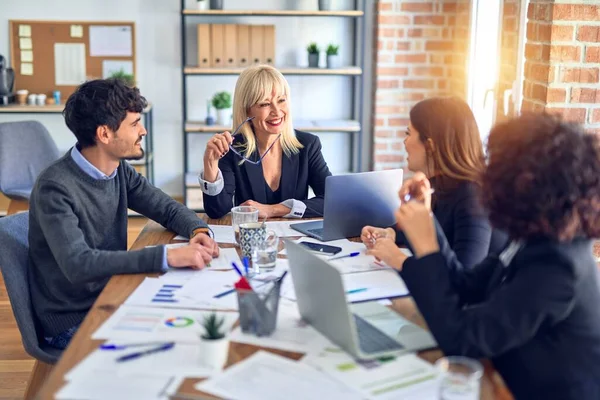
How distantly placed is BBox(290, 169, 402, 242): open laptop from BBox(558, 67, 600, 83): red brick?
934 mm

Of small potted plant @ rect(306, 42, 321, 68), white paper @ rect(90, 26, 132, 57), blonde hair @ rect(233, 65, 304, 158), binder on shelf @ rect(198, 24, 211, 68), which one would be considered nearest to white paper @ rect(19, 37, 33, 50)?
white paper @ rect(90, 26, 132, 57)

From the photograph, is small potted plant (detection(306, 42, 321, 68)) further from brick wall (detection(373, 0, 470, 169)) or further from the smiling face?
the smiling face

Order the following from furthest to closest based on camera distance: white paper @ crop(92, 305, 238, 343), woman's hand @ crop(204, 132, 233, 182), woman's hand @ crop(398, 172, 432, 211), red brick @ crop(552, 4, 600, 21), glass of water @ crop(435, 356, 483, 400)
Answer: red brick @ crop(552, 4, 600, 21), woman's hand @ crop(204, 132, 233, 182), woman's hand @ crop(398, 172, 432, 211), white paper @ crop(92, 305, 238, 343), glass of water @ crop(435, 356, 483, 400)

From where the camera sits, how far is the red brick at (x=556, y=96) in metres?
2.91

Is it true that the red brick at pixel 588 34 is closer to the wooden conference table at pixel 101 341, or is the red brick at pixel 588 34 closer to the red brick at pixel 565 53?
the red brick at pixel 565 53

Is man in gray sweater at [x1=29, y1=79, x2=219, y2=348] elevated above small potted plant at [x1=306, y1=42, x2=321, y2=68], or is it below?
below

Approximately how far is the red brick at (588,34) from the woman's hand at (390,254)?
1.40m

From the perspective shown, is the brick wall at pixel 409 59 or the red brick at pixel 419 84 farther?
the red brick at pixel 419 84

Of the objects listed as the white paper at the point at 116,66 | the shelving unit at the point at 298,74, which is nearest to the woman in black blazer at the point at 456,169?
the shelving unit at the point at 298,74

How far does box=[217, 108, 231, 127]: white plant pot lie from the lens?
5.14 meters

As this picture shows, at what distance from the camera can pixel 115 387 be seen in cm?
136

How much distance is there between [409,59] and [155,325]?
364cm

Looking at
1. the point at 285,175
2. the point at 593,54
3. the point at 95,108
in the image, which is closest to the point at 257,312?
the point at 95,108

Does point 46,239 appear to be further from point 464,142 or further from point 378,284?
point 464,142
